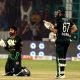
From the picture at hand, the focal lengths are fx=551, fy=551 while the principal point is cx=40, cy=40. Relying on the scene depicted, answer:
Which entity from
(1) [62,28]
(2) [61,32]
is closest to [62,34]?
(2) [61,32]

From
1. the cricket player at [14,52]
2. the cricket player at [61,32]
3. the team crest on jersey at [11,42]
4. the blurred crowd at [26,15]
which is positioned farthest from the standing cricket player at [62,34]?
the blurred crowd at [26,15]

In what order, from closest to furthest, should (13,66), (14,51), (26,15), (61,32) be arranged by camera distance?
(61,32) → (14,51) → (13,66) → (26,15)

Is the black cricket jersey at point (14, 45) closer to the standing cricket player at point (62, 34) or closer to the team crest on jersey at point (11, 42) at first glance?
the team crest on jersey at point (11, 42)

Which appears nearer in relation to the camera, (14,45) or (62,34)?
(62,34)

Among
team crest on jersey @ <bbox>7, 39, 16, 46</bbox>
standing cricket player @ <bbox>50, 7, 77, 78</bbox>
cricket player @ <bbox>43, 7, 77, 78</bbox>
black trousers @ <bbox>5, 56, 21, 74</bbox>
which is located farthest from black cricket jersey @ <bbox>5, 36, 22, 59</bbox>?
standing cricket player @ <bbox>50, 7, 77, 78</bbox>

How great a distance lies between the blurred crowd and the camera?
31781 millimetres

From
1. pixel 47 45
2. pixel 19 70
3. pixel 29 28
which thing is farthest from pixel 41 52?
pixel 19 70

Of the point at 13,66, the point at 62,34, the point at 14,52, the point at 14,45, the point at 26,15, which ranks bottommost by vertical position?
the point at 13,66

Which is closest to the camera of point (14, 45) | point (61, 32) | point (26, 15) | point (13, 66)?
point (61, 32)

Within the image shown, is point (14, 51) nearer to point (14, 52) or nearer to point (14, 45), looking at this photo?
point (14, 52)

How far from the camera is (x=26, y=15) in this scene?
31953 millimetres

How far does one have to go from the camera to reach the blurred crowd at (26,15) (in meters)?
31.8

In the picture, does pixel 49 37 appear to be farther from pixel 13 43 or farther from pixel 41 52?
pixel 13 43

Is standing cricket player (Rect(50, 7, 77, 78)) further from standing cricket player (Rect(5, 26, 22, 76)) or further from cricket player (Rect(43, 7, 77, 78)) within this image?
standing cricket player (Rect(5, 26, 22, 76))
